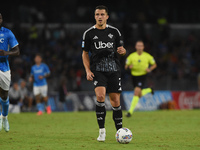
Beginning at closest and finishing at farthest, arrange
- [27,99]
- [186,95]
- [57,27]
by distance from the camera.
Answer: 1. [27,99]
2. [186,95]
3. [57,27]

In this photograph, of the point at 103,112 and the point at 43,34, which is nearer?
the point at 103,112

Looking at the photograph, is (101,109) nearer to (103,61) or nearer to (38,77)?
(103,61)

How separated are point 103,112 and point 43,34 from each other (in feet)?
62.0

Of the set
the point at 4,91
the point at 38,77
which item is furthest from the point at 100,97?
the point at 38,77

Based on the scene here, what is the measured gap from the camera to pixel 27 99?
20953mm

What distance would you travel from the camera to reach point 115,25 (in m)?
28.8

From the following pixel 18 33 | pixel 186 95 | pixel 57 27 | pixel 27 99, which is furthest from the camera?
pixel 57 27

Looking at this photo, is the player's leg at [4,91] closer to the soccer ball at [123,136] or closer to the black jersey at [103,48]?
the black jersey at [103,48]

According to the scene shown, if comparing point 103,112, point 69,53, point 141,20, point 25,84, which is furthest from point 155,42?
point 103,112

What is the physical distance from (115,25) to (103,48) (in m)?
20.9

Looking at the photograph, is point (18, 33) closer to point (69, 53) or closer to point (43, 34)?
point (43, 34)

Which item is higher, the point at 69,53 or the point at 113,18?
the point at 113,18

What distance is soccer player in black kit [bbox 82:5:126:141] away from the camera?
8102 millimetres

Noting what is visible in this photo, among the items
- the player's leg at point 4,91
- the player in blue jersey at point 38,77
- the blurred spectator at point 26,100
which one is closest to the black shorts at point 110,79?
the player's leg at point 4,91
